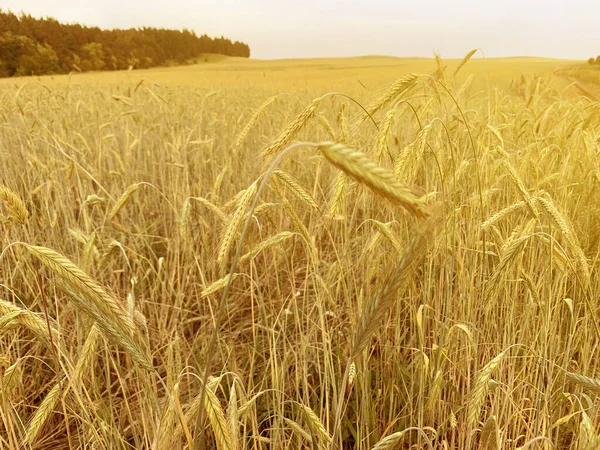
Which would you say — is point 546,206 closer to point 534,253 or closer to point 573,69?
point 534,253

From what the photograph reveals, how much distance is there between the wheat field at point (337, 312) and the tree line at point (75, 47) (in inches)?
572

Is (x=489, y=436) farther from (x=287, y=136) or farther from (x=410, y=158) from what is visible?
(x=287, y=136)

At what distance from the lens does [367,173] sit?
0.49 meters

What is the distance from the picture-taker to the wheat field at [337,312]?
82 centimetres

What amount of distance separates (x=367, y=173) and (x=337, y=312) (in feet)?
3.90

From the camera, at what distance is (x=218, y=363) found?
165 centimetres

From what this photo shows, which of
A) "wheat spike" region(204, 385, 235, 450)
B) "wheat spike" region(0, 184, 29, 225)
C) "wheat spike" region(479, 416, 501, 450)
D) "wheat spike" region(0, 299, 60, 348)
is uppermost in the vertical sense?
"wheat spike" region(0, 184, 29, 225)

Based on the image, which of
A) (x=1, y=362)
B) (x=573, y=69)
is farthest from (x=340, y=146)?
(x=573, y=69)

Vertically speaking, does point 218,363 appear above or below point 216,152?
below

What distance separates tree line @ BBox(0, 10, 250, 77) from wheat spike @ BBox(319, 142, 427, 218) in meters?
15.8

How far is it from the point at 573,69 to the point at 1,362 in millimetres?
12681

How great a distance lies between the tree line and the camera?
2083cm

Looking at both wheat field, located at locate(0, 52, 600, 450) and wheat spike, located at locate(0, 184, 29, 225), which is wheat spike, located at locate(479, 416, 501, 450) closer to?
wheat field, located at locate(0, 52, 600, 450)

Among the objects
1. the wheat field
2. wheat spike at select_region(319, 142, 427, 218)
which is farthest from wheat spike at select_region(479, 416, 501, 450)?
wheat spike at select_region(319, 142, 427, 218)
